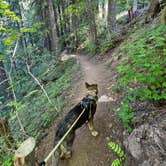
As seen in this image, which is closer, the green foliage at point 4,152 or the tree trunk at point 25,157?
the tree trunk at point 25,157

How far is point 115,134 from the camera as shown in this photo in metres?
4.63

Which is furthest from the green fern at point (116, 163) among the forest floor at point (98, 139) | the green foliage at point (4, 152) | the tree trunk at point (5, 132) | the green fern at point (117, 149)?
the tree trunk at point (5, 132)

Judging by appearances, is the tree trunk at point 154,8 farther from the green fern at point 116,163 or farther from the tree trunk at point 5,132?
the tree trunk at point 5,132

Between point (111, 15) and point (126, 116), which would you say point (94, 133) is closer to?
point (126, 116)

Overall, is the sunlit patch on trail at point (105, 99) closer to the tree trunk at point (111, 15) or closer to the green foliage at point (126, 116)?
the green foliage at point (126, 116)

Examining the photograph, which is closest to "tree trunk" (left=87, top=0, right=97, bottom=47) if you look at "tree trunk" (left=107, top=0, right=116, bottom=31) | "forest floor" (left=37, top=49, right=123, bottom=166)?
"tree trunk" (left=107, top=0, right=116, bottom=31)

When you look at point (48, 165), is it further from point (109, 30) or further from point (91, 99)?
point (109, 30)

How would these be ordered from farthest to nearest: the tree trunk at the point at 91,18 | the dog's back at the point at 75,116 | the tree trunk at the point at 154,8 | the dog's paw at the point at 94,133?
1. the tree trunk at the point at 91,18
2. the tree trunk at the point at 154,8
3. the dog's paw at the point at 94,133
4. the dog's back at the point at 75,116

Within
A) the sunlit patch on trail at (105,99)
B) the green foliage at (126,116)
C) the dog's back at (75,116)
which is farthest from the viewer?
the sunlit patch on trail at (105,99)

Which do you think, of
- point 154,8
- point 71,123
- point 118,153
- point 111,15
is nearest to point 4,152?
point 71,123

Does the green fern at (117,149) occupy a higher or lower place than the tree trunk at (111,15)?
lower

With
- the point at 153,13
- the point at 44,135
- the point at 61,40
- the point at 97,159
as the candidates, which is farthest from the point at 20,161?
the point at 61,40

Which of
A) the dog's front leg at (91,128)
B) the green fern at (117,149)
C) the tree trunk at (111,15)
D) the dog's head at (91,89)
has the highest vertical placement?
the tree trunk at (111,15)

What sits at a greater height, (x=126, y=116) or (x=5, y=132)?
(x=126, y=116)
